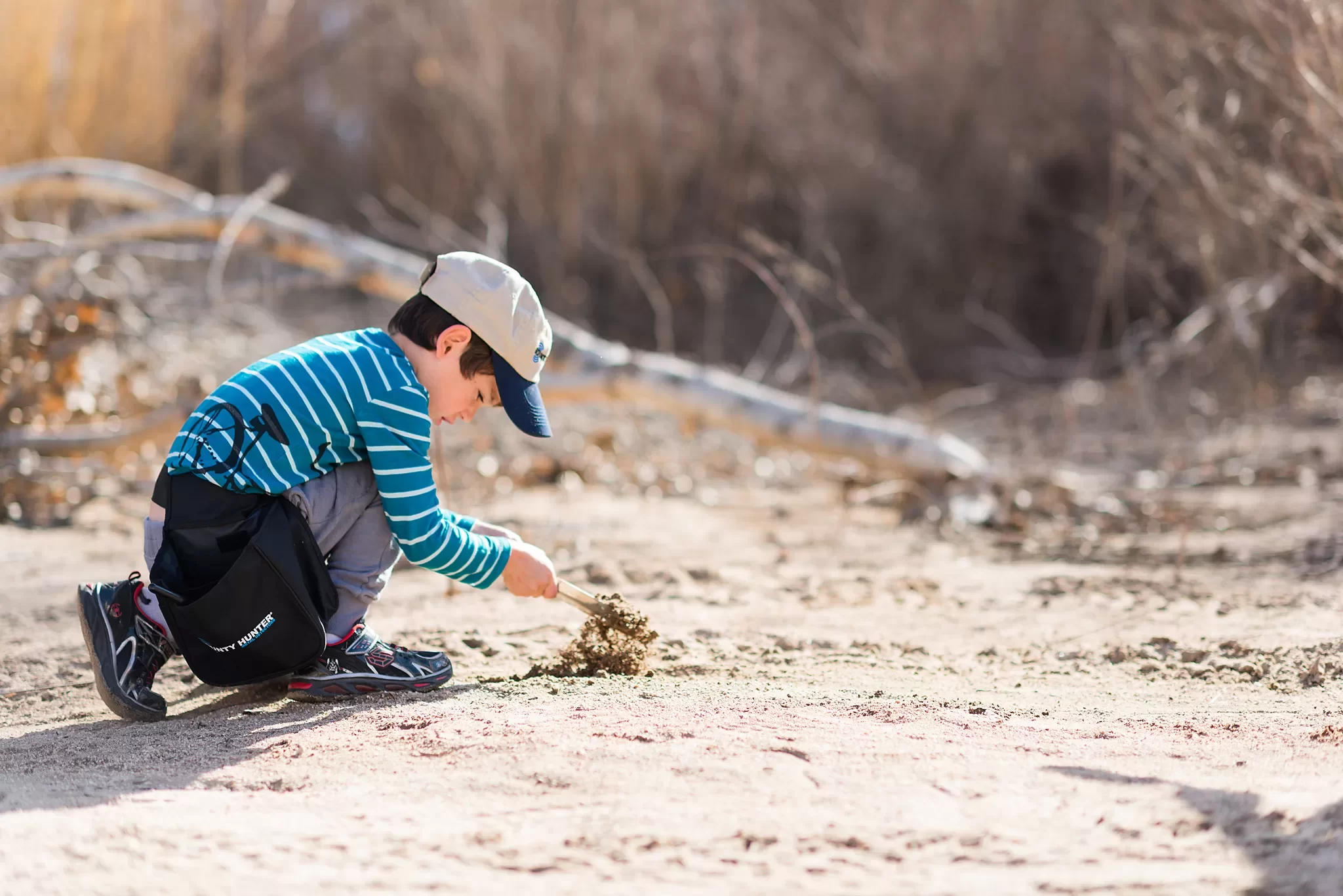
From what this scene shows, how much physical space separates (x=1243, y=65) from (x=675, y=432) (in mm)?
3444

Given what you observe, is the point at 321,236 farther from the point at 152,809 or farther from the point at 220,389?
the point at 152,809

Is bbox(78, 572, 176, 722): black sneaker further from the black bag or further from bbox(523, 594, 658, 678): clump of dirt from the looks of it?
bbox(523, 594, 658, 678): clump of dirt

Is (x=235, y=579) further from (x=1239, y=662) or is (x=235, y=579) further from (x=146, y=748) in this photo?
(x=1239, y=662)

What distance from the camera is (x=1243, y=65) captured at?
387cm

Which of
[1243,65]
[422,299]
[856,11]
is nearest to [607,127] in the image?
[856,11]

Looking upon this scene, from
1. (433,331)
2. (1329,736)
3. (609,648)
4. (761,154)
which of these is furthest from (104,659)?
(761,154)

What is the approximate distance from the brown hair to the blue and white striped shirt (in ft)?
0.20

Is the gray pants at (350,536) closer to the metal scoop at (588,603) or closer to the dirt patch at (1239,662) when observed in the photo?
the metal scoop at (588,603)

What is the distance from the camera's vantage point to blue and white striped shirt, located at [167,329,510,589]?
2.54 meters

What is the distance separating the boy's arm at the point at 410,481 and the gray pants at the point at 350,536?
0.09 meters

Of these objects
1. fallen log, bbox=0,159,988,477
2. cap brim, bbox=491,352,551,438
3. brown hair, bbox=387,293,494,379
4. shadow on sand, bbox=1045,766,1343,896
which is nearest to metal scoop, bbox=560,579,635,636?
cap brim, bbox=491,352,551,438

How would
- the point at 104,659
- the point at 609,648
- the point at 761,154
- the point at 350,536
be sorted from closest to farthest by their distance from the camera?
the point at 104,659 → the point at 350,536 → the point at 609,648 → the point at 761,154

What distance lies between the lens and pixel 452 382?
2.64 metres

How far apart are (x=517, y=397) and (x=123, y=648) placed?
93 centimetres
